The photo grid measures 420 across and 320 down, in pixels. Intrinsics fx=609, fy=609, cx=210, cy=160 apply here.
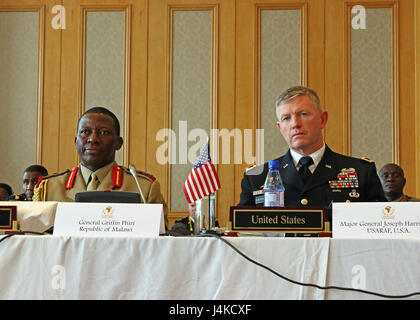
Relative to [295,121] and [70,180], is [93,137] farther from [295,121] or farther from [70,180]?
[295,121]

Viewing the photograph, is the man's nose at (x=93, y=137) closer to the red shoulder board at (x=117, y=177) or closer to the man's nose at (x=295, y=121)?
the red shoulder board at (x=117, y=177)

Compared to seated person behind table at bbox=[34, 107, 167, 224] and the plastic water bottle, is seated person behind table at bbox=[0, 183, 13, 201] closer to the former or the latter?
seated person behind table at bbox=[34, 107, 167, 224]

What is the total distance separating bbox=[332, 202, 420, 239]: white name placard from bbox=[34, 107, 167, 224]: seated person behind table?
1309mm

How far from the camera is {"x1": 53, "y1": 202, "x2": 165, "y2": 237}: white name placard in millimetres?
1886

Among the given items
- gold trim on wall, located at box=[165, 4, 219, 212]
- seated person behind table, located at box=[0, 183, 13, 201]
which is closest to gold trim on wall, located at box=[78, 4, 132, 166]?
gold trim on wall, located at box=[165, 4, 219, 212]

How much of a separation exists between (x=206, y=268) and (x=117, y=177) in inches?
55.6

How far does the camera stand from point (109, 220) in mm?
1896

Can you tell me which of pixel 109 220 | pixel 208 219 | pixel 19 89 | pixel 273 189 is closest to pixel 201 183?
pixel 208 219

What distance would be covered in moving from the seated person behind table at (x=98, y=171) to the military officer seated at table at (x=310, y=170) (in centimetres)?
55

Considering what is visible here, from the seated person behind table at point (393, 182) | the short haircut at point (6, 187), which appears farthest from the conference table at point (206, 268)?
the short haircut at point (6, 187)

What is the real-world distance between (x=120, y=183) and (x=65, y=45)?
3.37 meters
